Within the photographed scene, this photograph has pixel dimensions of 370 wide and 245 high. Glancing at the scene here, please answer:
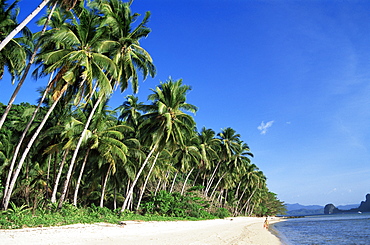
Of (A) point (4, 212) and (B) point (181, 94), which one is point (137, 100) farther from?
(A) point (4, 212)

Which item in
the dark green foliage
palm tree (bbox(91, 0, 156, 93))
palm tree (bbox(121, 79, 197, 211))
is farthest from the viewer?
the dark green foliage

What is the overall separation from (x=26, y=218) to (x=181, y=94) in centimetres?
1285

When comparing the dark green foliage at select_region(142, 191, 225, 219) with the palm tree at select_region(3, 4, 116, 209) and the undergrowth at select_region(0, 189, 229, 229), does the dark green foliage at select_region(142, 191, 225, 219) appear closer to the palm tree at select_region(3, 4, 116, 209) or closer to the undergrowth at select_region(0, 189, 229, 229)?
the undergrowth at select_region(0, 189, 229, 229)

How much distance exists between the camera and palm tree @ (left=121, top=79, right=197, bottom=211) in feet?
63.3

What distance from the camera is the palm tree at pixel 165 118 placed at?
1930 centimetres

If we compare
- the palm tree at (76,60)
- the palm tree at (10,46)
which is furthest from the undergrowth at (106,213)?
the palm tree at (10,46)

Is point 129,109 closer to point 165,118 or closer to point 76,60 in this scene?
point 165,118

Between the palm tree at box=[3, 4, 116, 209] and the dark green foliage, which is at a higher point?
the palm tree at box=[3, 4, 116, 209]

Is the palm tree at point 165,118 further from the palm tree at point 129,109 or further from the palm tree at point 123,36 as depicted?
the palm tree at point 129,109

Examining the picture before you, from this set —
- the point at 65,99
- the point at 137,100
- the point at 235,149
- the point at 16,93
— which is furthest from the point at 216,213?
the point at 16,93

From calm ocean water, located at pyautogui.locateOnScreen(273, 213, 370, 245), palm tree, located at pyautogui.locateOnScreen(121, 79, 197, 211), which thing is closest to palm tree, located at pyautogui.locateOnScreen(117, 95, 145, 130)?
palm tree, located at pyautogui.locateOnScreen(121, 79, 197, 211)

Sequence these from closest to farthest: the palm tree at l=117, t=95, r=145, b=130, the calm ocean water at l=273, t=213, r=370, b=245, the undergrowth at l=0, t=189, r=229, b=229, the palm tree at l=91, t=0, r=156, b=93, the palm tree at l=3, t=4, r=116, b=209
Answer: the undergrowth at l=0, t=189, r=229, b=229 → the palm tree at l=3, t=4, r=116, b=209 → the palm tree at l=91, t=0, r=156, b=93 → the calm ocean water at l=273, t=213, r=370, b=245 → the palm tree at l=117, t=95, r=145, b=130

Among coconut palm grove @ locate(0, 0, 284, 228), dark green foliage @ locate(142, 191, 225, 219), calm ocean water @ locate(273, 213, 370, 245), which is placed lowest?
calm ocean water @ locate(273, 213, 370, 245)

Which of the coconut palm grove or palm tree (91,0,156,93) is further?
palm tree (91,0,156,93)
